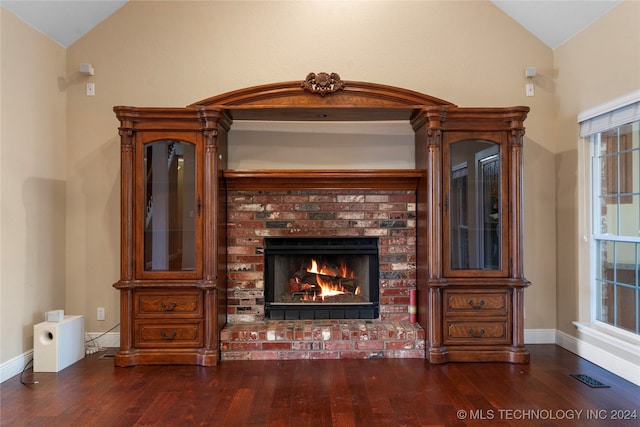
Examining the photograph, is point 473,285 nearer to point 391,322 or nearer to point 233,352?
point 391,322

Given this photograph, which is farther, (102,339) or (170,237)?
(102,339)

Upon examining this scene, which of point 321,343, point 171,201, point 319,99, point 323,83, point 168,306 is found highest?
point 323,83

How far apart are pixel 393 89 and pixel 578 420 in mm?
2445

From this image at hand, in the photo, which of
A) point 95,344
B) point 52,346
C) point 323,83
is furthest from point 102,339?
point 323,83

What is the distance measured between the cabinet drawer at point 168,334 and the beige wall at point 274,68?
63 cm

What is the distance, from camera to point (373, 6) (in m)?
3.94

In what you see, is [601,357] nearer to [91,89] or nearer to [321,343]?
[321,343]

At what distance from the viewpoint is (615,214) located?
3406mm

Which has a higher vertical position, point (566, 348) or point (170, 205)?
point (170, 205)

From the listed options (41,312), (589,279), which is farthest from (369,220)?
(41,312)

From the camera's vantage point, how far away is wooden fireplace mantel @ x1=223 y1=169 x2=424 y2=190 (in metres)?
3.65

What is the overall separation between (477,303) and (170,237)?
2426mm

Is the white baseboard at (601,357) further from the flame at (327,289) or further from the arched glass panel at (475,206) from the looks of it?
the flame at (327,289)

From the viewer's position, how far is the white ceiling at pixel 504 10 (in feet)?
10.9
